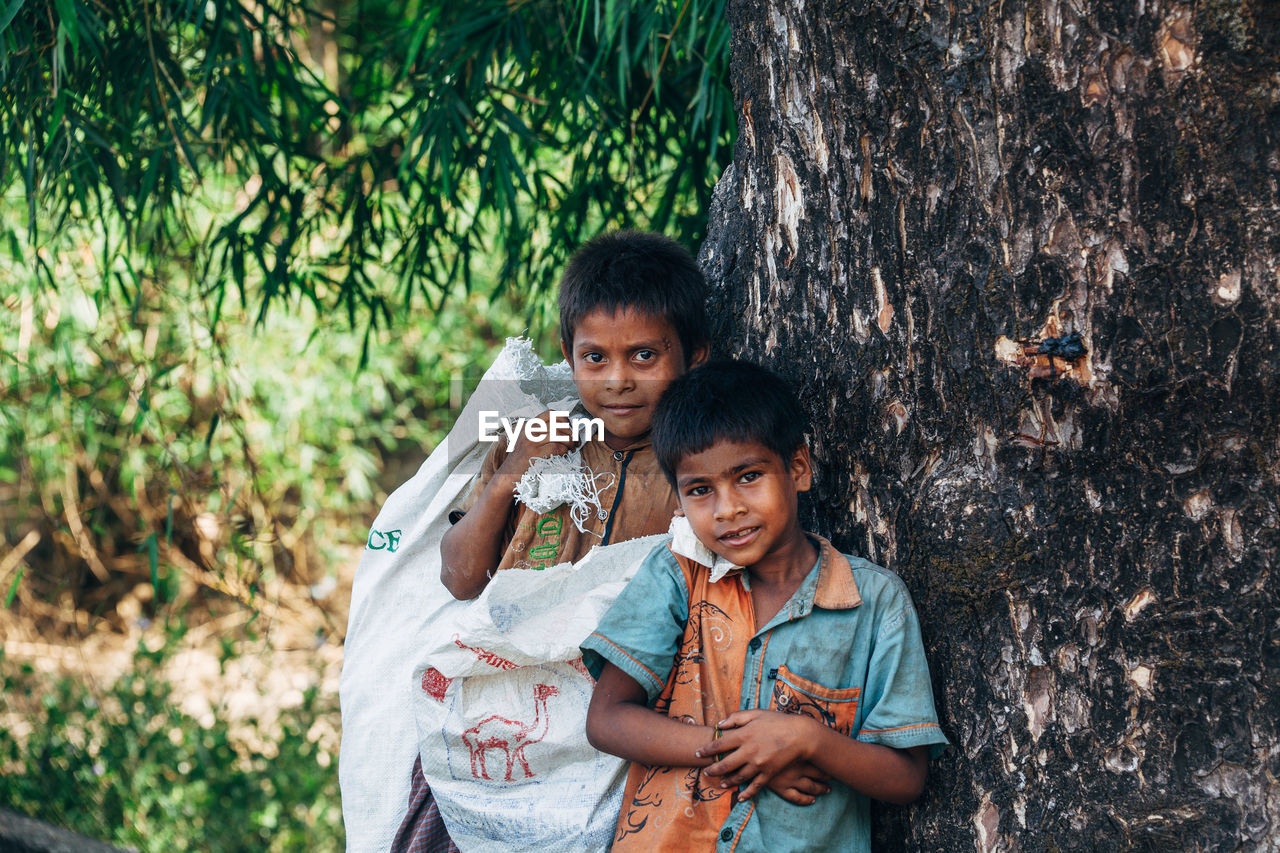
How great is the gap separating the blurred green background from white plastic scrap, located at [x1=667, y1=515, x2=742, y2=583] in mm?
732

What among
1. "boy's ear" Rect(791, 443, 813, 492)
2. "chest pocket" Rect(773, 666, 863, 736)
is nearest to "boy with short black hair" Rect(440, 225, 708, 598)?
"boy's ear" Rect(791, 443, 813, 492)

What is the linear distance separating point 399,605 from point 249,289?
335cm

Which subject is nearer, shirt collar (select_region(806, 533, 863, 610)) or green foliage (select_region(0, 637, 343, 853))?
shirt collar (select_region(806, 533, 863, 610))

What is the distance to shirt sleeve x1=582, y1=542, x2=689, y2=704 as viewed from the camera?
5.26ft

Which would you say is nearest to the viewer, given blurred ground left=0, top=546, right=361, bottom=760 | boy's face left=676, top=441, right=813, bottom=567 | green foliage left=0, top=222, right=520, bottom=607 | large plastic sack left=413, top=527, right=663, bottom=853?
boy's face left=676, top=441, right=813, bottom=567

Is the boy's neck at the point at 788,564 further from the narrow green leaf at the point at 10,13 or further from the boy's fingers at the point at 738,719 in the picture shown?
the narrow green leaf at the point at 10,13

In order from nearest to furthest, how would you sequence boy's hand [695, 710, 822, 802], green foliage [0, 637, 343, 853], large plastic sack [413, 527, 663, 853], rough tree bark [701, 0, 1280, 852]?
rough tree bark [701, 0, 1280, 852], boy's hand [695, 710, 822, 802], large plastic sack [413, 527, 663, 853], green foliage [0, 637, 343, 853]

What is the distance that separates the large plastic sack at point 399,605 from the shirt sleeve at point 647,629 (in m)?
0.47

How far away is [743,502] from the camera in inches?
62.6

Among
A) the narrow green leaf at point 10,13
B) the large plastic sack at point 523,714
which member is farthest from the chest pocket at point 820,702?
the narrow green leaf at point 10,13

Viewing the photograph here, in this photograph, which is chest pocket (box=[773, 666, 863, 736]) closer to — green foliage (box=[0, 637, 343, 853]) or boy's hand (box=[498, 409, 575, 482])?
boy's hand (box=[498, 409, 575, 482])

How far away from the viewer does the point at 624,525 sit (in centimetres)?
195

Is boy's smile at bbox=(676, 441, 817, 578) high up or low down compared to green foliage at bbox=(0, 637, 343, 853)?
up

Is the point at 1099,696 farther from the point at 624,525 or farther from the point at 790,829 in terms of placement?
the point at 624,525
